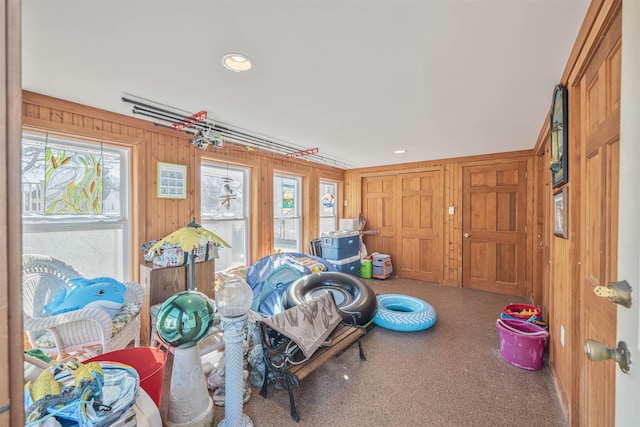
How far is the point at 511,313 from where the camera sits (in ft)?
8.63

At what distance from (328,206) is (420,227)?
2.00 m

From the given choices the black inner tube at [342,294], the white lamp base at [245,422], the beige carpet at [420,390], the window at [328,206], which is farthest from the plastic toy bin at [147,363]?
the window at [328,206]

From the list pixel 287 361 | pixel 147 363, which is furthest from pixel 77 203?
pixel 287 361

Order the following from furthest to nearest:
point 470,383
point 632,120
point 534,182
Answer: point 534,182 < point 470,383 < point 632,120

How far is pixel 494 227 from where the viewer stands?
4.33 meters

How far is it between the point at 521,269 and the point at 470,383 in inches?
115

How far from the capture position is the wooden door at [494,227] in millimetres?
4129

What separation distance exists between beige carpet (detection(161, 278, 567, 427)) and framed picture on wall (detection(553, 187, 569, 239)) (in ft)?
4.09

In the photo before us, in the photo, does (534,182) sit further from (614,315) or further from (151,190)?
(151,190)

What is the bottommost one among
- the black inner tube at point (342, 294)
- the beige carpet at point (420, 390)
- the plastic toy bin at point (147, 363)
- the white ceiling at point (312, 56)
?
the beige carpet at point (420, 390)

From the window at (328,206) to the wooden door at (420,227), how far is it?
148cm

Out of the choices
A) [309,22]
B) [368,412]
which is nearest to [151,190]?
[309,22]

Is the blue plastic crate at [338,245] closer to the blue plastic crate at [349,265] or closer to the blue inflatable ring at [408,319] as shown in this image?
the blue plastic crate at [349,265]

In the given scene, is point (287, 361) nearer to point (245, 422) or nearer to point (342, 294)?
point (245, 422)
